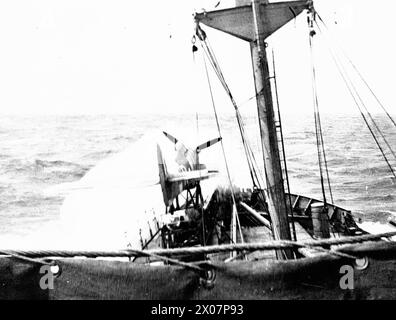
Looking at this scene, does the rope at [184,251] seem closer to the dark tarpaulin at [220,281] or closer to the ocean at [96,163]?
the dark tarpaulin at [220,281]

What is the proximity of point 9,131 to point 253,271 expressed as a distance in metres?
73.4

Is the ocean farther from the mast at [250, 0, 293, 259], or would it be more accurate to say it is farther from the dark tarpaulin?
the dark tarpaulin

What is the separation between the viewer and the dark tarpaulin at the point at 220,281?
231cm

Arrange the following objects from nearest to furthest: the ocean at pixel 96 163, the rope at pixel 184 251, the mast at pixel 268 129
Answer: the rope at pixel 184 251
the mast at pixel 268 129
the ocean at pixel 96 163

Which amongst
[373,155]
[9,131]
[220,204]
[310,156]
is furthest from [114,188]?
[9,131]

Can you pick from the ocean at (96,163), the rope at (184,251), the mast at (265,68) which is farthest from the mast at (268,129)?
the ocean at (96,163)

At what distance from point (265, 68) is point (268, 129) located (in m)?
1.37

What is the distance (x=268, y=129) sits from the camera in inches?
315

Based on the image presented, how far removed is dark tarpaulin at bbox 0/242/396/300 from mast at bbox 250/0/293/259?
18.7 ft

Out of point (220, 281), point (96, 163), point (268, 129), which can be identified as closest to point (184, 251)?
point (220, 281)

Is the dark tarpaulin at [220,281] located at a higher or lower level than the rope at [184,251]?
lower

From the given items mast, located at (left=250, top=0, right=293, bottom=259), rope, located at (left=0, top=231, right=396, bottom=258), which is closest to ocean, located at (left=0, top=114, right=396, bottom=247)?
mast, located at (left=250, top=0, right=293, bottom=259)

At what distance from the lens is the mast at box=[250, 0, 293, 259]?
26.2 feet
